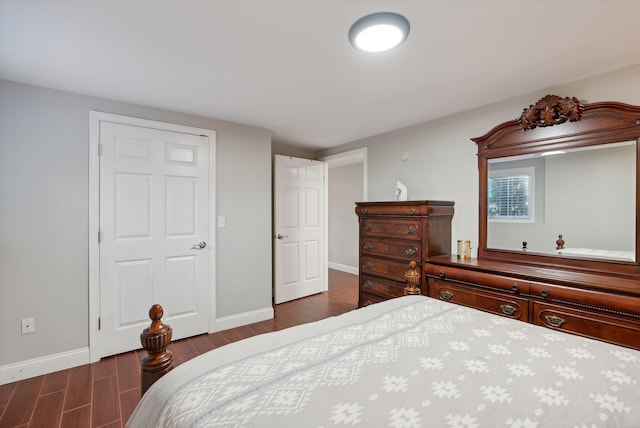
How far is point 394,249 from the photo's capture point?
2.94 m

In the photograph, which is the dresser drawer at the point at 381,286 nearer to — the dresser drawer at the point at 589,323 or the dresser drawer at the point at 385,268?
the dresser drawer at the point at 385,268

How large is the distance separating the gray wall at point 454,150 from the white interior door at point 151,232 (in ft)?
7.01

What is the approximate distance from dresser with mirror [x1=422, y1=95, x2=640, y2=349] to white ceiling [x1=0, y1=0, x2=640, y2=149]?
0.39 m

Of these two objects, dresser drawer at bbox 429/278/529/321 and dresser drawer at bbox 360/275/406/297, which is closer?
dresser drawer at bbox 429/278/529/321

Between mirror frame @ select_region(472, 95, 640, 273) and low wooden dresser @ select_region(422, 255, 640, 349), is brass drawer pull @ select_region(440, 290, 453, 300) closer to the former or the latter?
low wooden dresser @ select_region(422, 255, 640, 349)

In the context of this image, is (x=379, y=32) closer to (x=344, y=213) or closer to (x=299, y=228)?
(x=299, y=228)

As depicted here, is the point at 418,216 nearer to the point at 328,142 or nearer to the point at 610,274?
the point at 610,274

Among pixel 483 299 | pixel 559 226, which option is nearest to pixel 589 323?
pixel 483 299

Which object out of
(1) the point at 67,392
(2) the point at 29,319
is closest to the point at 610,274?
(1) the point at 67,392

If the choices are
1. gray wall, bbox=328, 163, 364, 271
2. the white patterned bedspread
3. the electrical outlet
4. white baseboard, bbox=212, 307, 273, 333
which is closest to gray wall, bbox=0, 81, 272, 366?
the electrical outlet

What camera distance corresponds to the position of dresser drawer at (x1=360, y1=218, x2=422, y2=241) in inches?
108

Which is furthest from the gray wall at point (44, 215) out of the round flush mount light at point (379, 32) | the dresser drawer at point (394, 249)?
the dresser drawer at point (394, 249)

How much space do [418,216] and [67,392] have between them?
3093mm

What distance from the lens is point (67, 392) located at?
6.88 ft
